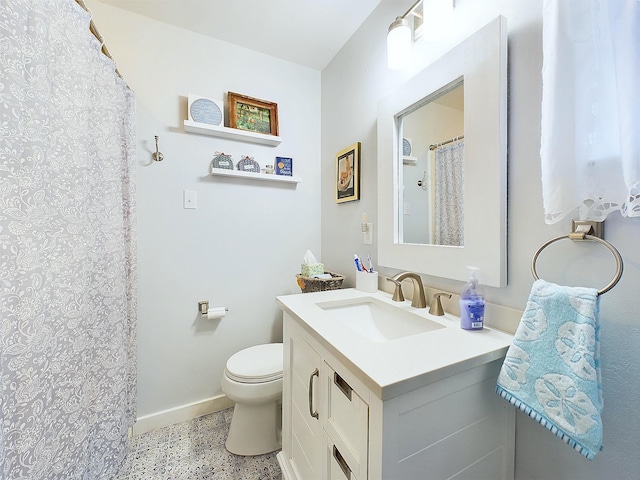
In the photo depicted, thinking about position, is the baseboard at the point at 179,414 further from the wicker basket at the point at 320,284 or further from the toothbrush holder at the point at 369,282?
the toothbrush holder at the point at 369,282

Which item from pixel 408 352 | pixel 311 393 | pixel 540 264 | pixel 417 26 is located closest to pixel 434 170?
pixel 540 264

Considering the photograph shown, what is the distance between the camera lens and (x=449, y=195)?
3.30ft

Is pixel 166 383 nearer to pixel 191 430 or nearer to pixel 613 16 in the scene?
pixel 191 430

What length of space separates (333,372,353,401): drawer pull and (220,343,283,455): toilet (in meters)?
0.73

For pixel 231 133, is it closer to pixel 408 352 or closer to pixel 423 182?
pixel 423 182

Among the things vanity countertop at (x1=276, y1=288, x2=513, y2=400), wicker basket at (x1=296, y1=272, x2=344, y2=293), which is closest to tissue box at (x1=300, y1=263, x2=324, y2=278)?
wicker basket at (x1=296, y1=272, x2=344, y2=293)

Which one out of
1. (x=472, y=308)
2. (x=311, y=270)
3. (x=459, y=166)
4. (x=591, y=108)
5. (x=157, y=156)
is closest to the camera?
(x=591, y=108)

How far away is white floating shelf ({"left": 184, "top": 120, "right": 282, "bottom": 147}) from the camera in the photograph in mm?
1544

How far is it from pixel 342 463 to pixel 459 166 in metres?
1.02

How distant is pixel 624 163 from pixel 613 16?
0.30 meters

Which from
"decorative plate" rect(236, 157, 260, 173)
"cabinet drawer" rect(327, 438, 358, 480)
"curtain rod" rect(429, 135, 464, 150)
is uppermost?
"decorative plate" rect(236, 157, 260, 173)

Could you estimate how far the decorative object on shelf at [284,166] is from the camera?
1.82m

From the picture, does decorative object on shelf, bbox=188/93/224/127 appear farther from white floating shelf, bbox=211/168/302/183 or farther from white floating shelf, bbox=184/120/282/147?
white floating shelf, bbox=211/168/302/183

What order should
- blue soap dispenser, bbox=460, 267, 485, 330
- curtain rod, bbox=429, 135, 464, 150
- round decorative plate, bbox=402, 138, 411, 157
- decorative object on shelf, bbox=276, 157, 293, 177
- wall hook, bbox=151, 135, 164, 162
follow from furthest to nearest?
1. decorative object on shelf, bbox=276, 157, 293, 177
2. wall hook, bbox=151, 135, 164, 162
3. round decorative plate, bbox=402, 138, 411, 157
4. curtain rod, bbox=429, 135, 464, 150
5. blue soap dispenser, bbox=460, 267, 485, 330
